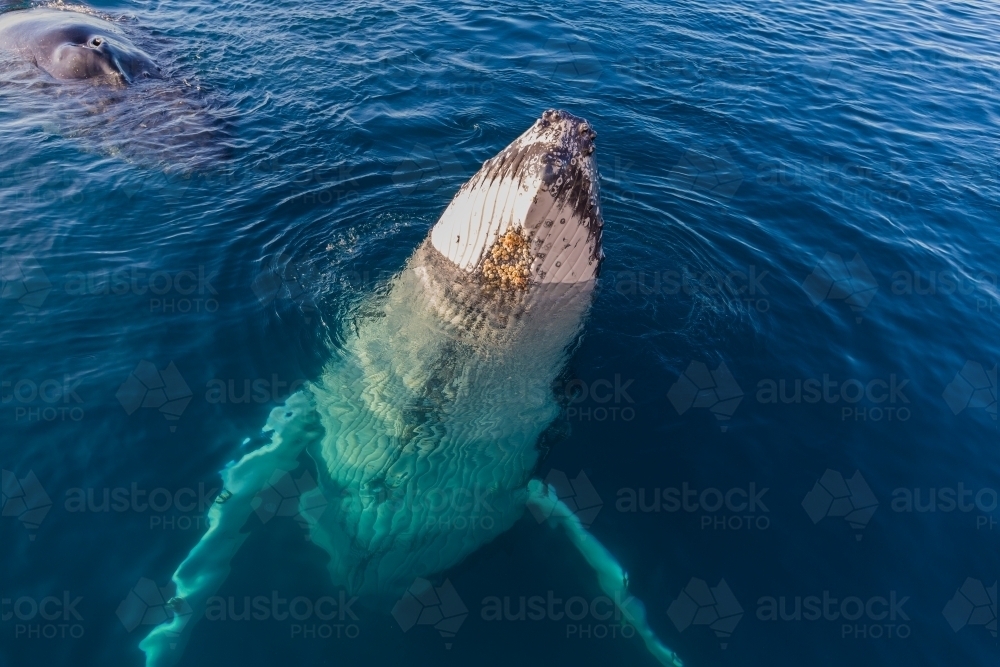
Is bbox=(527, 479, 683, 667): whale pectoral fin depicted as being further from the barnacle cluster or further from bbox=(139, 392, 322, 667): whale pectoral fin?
bbox=(139, 392, 322, 667): whale pectoral fin

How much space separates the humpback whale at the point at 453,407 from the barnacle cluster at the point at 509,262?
0.9 inches

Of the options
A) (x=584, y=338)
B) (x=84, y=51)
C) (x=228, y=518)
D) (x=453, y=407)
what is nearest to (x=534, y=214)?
(x=453, y=407)

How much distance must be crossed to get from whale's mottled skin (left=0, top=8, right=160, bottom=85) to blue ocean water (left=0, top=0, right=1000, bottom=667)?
0.87m

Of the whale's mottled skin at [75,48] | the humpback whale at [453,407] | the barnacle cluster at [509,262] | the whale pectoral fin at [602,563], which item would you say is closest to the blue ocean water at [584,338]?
the whale pectoral fin at [602,563]

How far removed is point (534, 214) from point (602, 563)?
18.3 ft

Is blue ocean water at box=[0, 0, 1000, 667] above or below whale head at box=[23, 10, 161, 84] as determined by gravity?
below

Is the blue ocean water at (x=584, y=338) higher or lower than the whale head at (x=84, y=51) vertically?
lower

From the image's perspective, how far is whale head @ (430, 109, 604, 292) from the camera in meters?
10.3

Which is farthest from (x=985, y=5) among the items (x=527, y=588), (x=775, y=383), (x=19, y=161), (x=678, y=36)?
(x=19, y=161)

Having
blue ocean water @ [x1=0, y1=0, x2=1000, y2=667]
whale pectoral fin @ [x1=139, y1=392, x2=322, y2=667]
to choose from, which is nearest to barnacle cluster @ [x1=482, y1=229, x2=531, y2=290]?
blue ocean water @ [x1=0, y1=0, x2=1000, y2=667]

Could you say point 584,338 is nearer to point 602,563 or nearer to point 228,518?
point 602,563

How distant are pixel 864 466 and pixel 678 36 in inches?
826

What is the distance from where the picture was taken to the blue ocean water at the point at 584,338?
1046cm

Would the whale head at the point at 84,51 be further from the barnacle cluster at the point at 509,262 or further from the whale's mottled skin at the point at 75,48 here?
the barnacle cluster at the point at 509,262
